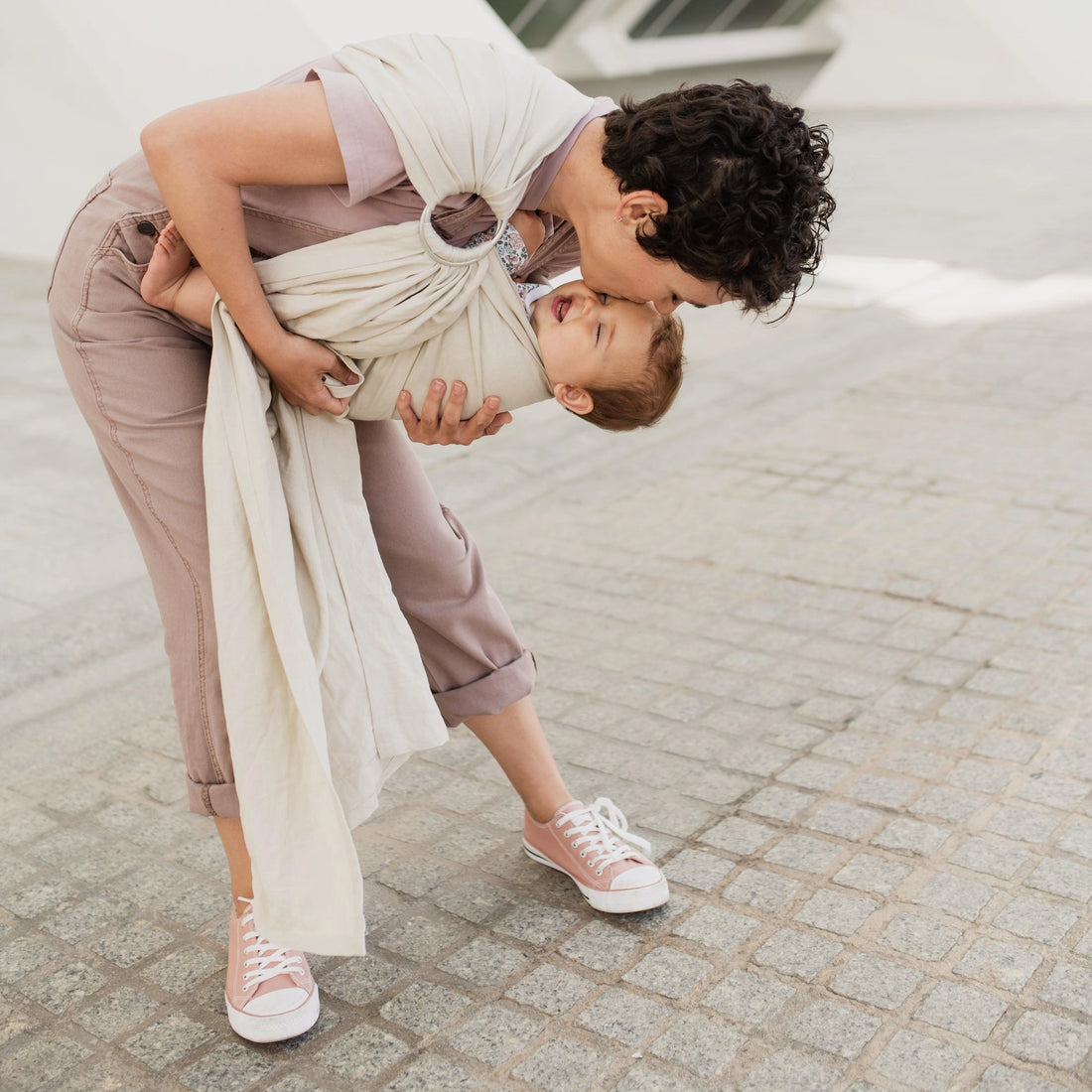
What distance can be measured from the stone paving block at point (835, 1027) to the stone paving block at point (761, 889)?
0.94 ft

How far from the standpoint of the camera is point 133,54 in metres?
6.79

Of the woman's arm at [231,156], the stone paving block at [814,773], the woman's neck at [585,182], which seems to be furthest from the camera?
the stone paving block at [814,773]

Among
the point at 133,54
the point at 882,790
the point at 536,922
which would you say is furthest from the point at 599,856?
the point at 133,54

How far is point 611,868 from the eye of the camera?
7.96 ft

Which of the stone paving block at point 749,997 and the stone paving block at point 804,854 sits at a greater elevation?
the stone paving block at point 749,997

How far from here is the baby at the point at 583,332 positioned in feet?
6.36

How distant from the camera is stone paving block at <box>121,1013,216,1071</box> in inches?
83.4

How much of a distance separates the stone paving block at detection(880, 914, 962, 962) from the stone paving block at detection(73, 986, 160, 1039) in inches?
49.9

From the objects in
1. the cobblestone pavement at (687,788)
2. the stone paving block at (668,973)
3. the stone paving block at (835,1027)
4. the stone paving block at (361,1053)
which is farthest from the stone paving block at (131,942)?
the stone paving block at (835,1027)

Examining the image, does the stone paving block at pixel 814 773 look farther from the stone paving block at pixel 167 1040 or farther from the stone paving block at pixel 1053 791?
the stone paving block at pixel 167 1040

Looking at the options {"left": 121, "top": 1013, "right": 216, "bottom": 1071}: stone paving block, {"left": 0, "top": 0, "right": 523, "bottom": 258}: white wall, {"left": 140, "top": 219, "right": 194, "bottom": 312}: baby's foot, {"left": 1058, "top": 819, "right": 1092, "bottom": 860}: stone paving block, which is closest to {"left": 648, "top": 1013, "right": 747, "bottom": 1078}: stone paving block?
{"left": 121, "top": 1013, "right": 216, "bottom": 1071}: stone paving block

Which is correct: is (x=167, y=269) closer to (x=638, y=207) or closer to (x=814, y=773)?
(x=638, y=207)

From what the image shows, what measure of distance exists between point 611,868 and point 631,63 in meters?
18.6

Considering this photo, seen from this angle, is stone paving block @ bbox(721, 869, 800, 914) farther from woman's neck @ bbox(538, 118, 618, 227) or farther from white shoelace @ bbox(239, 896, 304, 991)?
woman's neck @ bbox(538, 118, 618, 227)
